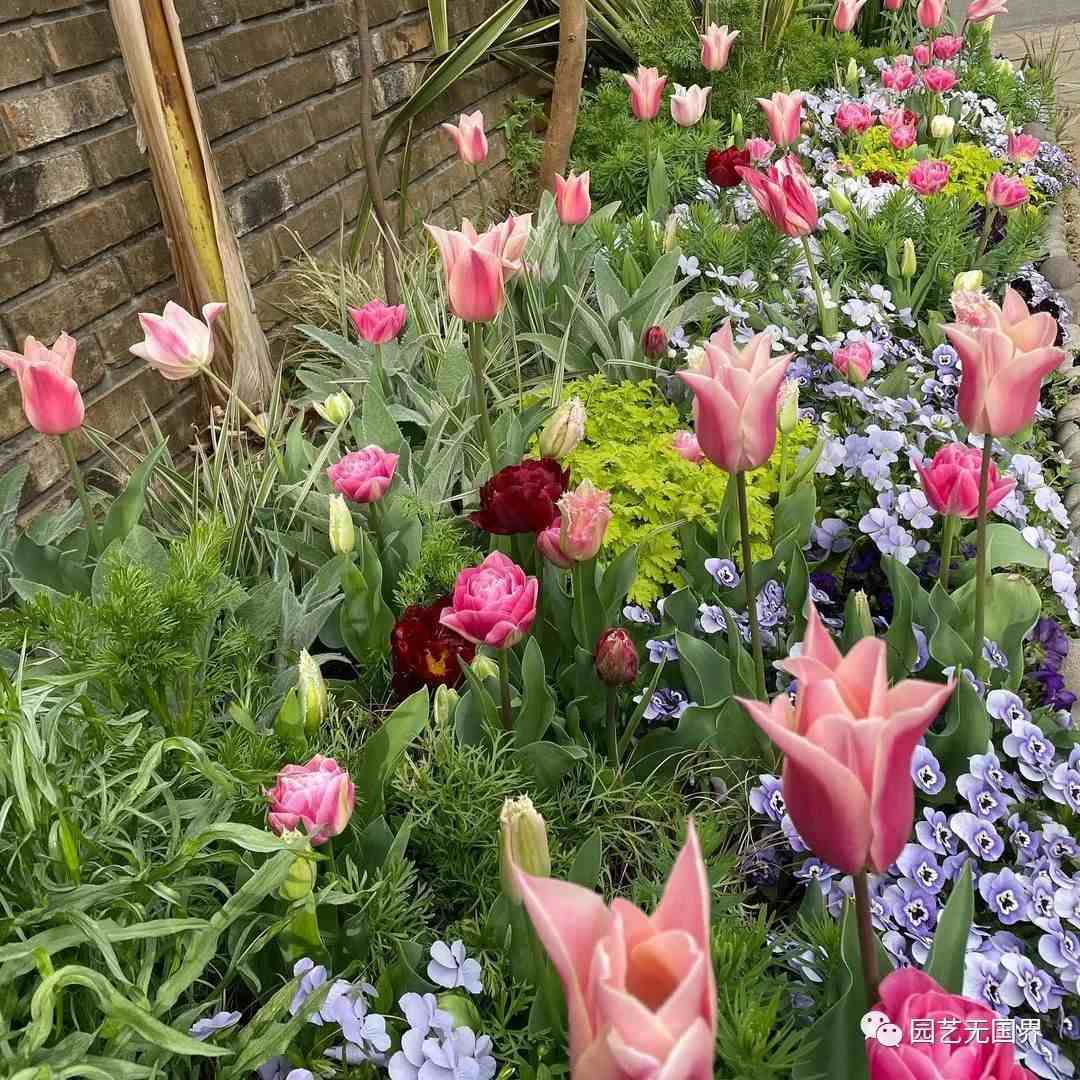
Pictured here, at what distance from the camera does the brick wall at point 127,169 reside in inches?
78.7

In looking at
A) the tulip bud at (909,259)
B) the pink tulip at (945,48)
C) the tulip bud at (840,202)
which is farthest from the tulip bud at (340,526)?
the pink tulip at (945,48)

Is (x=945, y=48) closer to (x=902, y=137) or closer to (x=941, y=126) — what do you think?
(x=941, y=126)

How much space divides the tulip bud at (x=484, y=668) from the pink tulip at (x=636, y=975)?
885 millimetres

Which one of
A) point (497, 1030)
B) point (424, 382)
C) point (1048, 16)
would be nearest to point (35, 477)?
point (424, 382)

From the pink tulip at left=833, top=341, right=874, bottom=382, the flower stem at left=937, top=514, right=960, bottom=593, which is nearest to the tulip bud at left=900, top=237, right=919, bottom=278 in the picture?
the pink tulip at left=833, top=341, right=874, bottom=382

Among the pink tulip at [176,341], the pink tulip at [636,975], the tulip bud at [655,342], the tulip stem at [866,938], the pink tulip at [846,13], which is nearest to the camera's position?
the pink tulip at [636,975]

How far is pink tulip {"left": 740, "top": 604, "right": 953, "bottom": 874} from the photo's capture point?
0.55m

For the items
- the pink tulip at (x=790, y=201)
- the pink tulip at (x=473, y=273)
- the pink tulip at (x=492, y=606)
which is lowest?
the pink tulip at (x=492, y=606)

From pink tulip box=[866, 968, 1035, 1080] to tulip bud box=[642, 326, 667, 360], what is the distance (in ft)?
5.74

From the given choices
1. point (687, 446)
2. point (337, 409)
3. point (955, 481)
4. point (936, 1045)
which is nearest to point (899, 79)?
point (687, 446)

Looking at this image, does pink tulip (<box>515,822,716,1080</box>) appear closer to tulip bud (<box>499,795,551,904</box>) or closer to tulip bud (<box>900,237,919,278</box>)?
tulip bud (<box>499,795,551,904</box>)

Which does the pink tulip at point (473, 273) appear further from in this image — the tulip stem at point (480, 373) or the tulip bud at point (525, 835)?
the tulip bud at point (525, 835)

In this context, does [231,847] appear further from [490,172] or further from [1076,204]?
[1076,204]

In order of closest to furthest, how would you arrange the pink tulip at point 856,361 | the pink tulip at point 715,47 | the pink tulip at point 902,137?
1. the pink tulip at point 856,361
2. the pink tulip at point 902,137
3. the pink tulip at point 715,47
